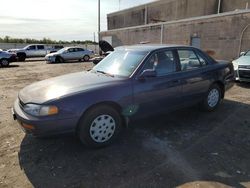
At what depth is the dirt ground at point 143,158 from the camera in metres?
2.88

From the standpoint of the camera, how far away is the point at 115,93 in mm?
3584

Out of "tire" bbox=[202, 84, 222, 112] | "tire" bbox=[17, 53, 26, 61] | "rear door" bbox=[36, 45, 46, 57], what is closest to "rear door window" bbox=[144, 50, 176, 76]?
"tire" bbox=[202, 84, 222, 112]

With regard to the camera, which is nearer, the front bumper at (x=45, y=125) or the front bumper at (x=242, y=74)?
the front bumper at (x=45, y=125)

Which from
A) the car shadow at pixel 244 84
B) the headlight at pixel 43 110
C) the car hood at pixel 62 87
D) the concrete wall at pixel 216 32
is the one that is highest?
the concrete wall at pixel 216 32

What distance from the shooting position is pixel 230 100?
634 cm

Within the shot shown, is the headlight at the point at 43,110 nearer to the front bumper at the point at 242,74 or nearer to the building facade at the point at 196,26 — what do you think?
the front bumper at the point at 242,74

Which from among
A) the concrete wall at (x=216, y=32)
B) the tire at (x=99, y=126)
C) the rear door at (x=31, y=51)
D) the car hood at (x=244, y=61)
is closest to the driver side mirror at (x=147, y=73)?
the tire at (x=99, y=126)

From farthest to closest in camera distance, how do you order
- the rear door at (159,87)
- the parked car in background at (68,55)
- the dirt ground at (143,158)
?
the parked car in background at (68,55)
the rear door at (159,87)
the dirt ground at (143,158)

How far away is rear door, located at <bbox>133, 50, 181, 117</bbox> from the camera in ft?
12.8

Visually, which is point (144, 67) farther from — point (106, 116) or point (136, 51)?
point (106, 116)

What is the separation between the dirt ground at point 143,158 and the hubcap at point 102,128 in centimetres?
19

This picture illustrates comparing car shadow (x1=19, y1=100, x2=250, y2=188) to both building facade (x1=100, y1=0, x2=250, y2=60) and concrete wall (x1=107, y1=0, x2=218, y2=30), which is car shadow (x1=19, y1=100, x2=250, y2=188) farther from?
concrete wall (x1=107, y1=0, x2=218, y2=30)

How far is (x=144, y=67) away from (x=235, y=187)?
7.24ft

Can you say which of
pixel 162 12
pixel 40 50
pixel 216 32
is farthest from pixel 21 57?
pixel 216 32
